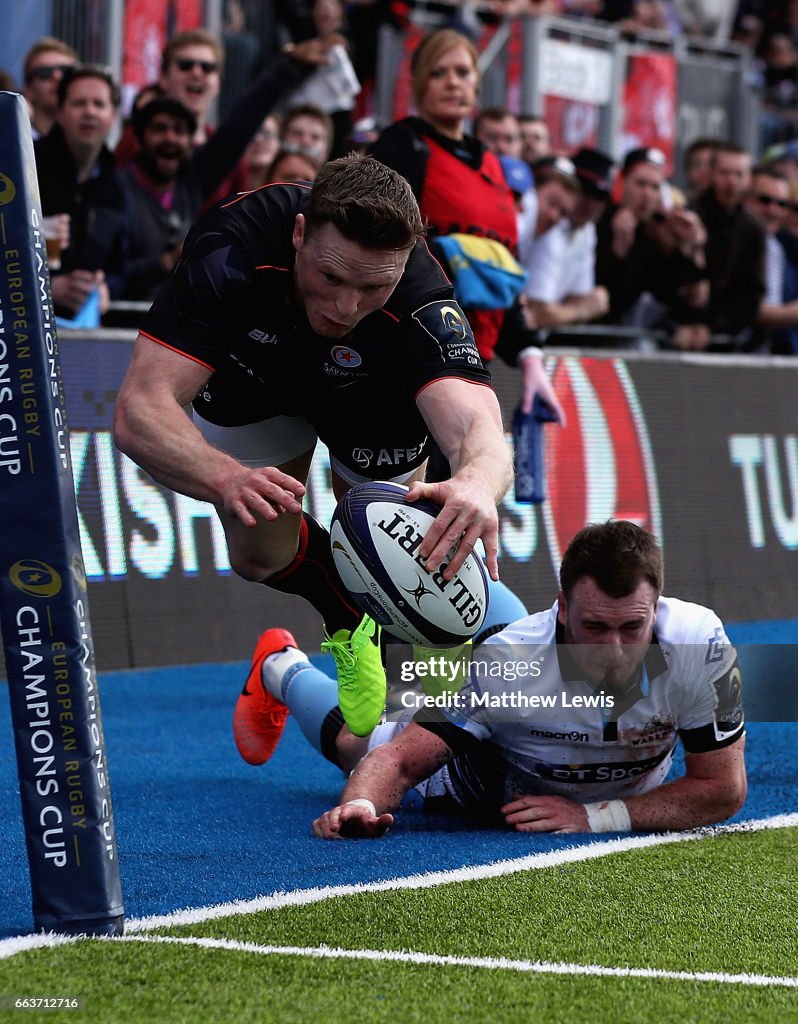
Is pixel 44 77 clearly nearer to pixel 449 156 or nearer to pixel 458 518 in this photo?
pixel 449 156

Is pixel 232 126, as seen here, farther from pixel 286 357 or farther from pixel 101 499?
pixel 286 357

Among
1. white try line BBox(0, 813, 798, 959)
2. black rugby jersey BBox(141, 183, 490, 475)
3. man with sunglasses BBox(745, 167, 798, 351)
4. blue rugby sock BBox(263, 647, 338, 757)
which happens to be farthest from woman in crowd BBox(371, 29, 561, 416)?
man with sunglasses BBox(745, 167, 798, 351)

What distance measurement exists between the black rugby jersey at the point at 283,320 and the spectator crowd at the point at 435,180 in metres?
2.08

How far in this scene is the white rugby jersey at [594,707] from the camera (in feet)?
17.1

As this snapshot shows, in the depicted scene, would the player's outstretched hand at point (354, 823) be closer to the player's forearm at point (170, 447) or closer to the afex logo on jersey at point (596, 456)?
the player's forearm at point (170, 447)

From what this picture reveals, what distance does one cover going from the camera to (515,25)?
14.0 m

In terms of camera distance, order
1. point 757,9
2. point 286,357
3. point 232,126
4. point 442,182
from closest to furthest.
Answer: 1. point 286,357
2. point 442,182
3. point 232,126
4. point 757,9

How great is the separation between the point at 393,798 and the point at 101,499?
12.2 ft

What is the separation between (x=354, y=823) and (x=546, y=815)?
0.65m

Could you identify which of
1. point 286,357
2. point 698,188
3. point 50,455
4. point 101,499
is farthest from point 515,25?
point 50,455

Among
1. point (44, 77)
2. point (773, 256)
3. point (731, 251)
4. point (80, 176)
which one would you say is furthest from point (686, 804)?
point (773, 256)

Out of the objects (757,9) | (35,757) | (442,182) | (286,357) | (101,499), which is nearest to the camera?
(35,757)

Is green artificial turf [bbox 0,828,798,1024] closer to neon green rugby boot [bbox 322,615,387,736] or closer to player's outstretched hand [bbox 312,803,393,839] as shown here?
player's outstretched hand [bbox 312,803,393,839]

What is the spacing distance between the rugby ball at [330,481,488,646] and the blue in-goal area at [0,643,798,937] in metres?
0.74
